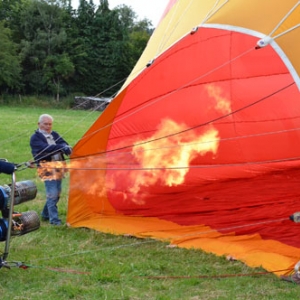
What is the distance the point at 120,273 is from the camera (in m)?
3.96

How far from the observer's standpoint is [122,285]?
12.2ft

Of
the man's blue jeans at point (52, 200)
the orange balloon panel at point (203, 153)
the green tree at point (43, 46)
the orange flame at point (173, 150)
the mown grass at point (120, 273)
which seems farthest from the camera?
the green tree at point (43, 46)

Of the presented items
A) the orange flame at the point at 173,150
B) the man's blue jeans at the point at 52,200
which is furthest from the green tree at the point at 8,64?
the orange flame at the point at 173,150

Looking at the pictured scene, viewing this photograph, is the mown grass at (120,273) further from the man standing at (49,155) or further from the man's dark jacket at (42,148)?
the man's dark jacket at (42,148)

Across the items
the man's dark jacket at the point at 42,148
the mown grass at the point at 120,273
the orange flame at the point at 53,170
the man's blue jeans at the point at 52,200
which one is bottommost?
the mown grass at the point at 120,273

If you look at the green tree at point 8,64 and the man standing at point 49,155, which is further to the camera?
the green tree at point 8,64

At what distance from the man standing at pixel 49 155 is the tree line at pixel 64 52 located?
95.6 feet

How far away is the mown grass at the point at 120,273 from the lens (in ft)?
11.7

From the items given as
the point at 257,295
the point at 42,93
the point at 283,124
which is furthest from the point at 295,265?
the point at 42,93

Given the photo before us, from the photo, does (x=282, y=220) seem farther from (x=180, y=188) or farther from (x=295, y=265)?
(x=180, y=188)

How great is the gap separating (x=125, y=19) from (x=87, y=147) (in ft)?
157

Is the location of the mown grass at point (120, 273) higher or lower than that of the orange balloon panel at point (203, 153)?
lower

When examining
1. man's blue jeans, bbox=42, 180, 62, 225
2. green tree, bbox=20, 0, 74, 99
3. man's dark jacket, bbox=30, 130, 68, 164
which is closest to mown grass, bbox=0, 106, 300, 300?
man's blue jeans, bbox=42, 180, 62, 225

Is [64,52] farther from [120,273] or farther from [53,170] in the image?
[120,273]
